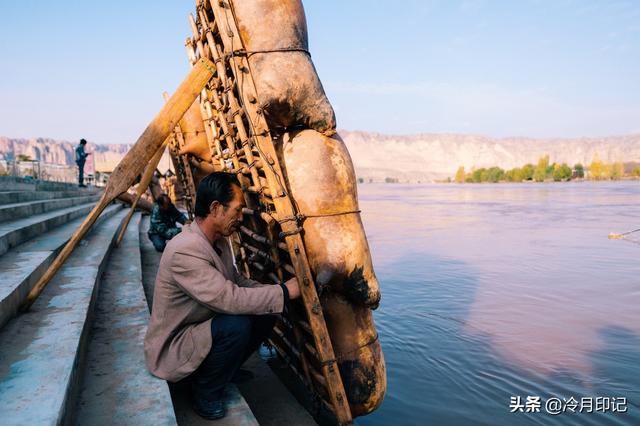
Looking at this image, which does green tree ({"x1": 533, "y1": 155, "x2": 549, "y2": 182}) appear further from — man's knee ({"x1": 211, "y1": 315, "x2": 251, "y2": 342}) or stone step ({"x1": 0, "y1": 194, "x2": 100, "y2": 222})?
man's knee ({"x1": 211, "y1": 315, "x2": 251, "y2": 342})

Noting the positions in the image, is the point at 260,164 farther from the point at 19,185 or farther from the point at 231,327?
the point at 19,185

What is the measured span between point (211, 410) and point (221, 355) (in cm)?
29

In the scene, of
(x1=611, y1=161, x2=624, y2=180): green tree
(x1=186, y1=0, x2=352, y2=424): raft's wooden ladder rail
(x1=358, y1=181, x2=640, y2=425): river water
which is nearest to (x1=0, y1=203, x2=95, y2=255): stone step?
(x1=186, y1=0, x2=352, y2=424): raft's wooden ladder rail

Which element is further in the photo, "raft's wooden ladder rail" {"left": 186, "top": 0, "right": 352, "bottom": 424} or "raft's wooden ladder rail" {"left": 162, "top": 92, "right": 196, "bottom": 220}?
"raft's wooden ladder rail" {"left": 162, "top": 92, "right": 196, "bottom": 220}

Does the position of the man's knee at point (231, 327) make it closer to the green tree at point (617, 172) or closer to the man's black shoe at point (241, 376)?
the man's black shoe at point (241, 376)

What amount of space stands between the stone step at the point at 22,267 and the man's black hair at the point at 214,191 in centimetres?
107

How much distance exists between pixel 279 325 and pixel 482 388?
1884 millimetres

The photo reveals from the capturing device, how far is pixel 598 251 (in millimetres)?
10180

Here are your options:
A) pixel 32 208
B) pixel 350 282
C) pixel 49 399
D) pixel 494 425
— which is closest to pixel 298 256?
pixel 350 282

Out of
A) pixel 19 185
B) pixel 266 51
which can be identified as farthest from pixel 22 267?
pixel 19 185

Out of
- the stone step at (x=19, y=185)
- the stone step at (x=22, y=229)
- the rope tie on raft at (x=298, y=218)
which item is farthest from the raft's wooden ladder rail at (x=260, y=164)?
the stone step at (x=19, y=185)

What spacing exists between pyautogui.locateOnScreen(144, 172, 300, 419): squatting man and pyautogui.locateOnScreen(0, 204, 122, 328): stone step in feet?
2.54

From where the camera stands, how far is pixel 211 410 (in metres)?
2.33

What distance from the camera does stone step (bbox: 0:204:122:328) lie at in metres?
2.40
